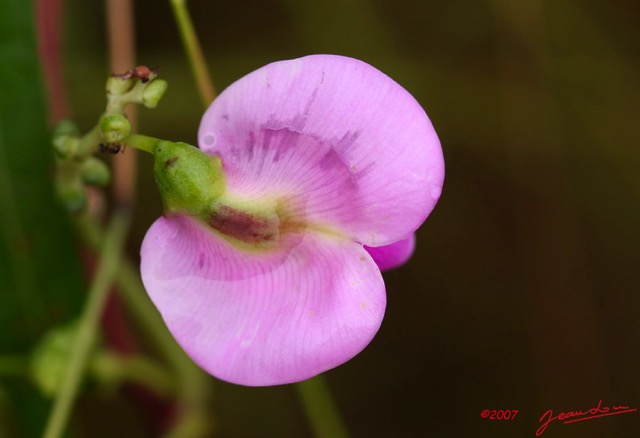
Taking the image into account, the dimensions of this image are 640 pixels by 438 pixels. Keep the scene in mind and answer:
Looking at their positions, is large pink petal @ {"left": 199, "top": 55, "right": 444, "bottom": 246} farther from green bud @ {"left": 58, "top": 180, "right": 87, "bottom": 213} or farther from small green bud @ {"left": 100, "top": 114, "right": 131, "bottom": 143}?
green bud @ {"left": 58, "top": 180, "right": 87, "bottom": 213}

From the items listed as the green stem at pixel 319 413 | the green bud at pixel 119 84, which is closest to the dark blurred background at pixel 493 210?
the green stem at pixel 319 413

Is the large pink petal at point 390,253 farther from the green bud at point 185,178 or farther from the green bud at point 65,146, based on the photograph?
the green bud at point 65,146

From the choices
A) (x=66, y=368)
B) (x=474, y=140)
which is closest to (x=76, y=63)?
(x=66, y=368)

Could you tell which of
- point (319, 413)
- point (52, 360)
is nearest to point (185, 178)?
point (52, 360)

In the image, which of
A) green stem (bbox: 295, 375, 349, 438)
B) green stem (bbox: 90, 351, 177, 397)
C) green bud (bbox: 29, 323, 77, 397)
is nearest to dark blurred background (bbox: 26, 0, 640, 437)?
green stem (bbox: 295, 375, 349, 438)

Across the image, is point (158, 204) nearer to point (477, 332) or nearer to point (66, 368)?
point (66, 368)

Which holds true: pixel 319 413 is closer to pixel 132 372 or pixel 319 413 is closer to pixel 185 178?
pixel 132 372
